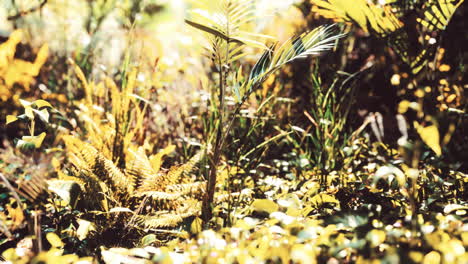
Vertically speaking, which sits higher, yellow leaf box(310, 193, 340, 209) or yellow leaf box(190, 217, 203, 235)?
yellow leaf box(310, 193, 340, 209)

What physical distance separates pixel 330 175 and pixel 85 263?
1.35 meters

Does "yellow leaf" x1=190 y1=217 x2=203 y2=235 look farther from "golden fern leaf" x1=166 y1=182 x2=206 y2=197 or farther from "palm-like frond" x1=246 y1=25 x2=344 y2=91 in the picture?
"palm-like frond" x1=246 y1=25 x2=344 y2=91

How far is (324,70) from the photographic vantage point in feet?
9.91

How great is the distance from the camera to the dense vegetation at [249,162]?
1142 mm

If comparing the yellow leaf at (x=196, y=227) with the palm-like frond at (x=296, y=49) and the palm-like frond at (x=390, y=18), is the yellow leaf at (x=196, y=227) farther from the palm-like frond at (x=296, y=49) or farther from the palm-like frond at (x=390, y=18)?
the palm-like frond at (x=390, y=18)

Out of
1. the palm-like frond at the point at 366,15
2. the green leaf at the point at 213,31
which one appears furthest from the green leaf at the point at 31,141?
the palm-like frond at the point at 366,15

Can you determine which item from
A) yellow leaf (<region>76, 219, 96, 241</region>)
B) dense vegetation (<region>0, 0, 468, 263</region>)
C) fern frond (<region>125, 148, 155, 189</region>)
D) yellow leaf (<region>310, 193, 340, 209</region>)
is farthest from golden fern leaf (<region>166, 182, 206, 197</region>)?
yellow leaf (<region>310, 193, 340, 209</region>)

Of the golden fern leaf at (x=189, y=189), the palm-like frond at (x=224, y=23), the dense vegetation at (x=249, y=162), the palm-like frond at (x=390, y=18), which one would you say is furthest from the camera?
the palm-like frond at (x=390, y=18)

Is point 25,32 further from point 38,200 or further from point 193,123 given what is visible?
point 38,200

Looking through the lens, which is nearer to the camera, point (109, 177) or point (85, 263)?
point (85, 263)

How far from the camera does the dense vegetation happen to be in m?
1.14

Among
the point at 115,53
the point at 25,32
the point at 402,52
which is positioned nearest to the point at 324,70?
the point at 402,52

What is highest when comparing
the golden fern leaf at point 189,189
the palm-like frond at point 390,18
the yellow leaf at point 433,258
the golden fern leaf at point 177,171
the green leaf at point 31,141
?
the palm-like frond at point 390,18

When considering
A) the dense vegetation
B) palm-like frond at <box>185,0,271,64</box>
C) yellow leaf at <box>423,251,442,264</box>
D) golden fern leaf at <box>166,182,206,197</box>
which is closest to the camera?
yellow leaf at <box>423,251,442,264</box>
